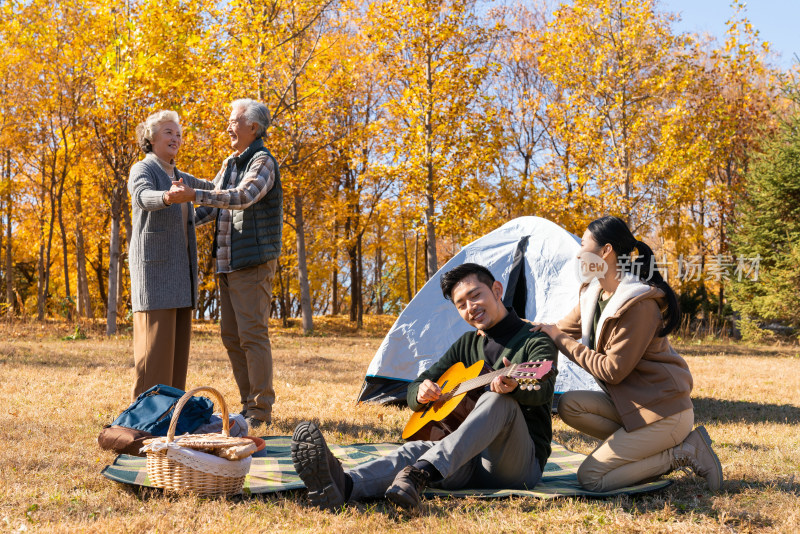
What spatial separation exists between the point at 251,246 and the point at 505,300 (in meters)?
2.64

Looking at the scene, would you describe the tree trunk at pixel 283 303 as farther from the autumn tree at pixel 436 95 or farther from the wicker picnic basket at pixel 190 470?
the wicker picnic basket at pixel 190 470

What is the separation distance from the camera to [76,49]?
12195 mm

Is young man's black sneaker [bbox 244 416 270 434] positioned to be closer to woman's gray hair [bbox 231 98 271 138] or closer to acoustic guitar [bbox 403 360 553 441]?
acoustic guitar [bbox 403 360 553 441]

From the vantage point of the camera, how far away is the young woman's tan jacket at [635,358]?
113 inches

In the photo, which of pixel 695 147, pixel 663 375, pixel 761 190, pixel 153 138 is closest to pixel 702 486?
pixel 663 375

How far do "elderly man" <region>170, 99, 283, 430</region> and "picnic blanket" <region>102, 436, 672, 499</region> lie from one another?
0.46 m

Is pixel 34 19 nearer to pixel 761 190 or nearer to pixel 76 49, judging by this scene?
pixel 76 49

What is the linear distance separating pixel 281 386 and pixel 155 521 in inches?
152

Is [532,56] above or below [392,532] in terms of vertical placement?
above

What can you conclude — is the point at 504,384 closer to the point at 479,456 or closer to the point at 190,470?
the point at 479,456

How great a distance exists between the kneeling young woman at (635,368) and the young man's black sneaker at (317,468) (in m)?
1.08

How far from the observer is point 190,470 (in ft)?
8.98

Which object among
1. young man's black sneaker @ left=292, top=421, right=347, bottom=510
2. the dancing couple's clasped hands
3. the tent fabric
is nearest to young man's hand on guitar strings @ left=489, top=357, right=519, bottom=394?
young man's black sneaker @ left=292, top=421, right=347, bottom=510

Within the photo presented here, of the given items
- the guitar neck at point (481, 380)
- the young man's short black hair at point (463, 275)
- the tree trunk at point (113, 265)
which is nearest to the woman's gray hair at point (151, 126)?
the young man's short black hair at point (463, 275)
